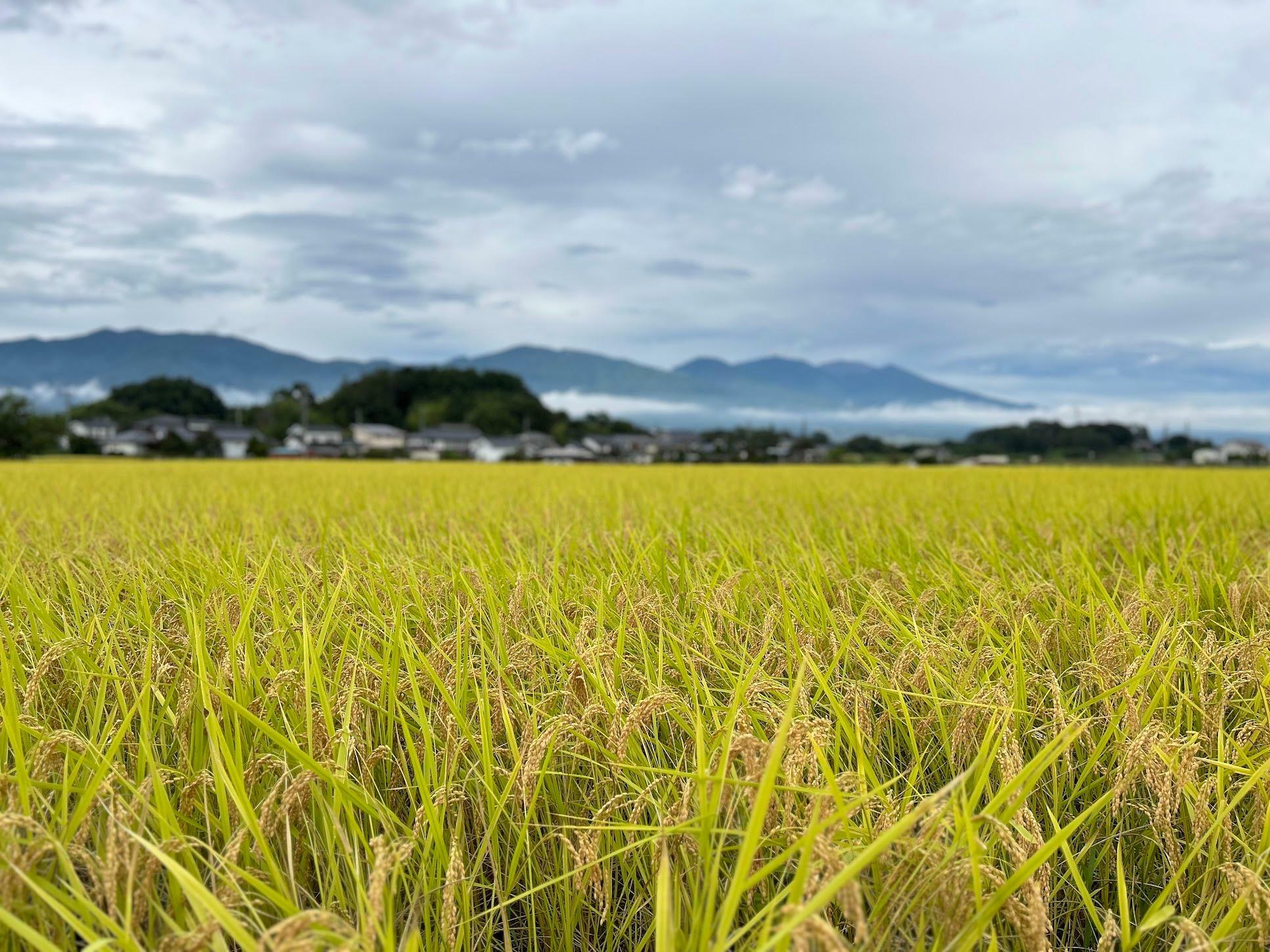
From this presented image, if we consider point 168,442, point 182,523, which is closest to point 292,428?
point 168,442

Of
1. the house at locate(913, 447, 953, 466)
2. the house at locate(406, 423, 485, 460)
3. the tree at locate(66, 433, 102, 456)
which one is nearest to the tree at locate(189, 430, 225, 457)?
the tree at locate(66, 433, 102, 456)

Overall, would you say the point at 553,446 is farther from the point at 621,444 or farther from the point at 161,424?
the point at 161,424

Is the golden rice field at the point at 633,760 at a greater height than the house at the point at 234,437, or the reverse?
the house at the point at 234,437

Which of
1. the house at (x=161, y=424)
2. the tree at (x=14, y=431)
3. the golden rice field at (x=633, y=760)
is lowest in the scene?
the golden rice field at (x=633, y=760)

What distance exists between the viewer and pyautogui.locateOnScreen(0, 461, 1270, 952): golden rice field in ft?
3.90

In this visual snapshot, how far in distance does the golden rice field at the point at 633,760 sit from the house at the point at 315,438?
8599 centimetres

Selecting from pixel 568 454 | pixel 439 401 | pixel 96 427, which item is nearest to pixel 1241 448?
pixel 568 454

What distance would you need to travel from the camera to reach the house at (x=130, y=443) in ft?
248

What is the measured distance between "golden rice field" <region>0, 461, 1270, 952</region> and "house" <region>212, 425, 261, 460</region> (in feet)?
293

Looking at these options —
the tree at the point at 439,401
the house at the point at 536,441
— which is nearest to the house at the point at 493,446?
the house at the point at 536,441

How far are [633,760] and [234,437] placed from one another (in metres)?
104

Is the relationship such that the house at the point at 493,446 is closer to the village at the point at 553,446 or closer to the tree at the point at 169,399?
the village at the point at 553,446

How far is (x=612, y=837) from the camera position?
58.2 inches

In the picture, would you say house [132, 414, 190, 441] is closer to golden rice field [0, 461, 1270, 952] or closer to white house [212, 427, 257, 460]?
white house [212, 427, 257, 460]
